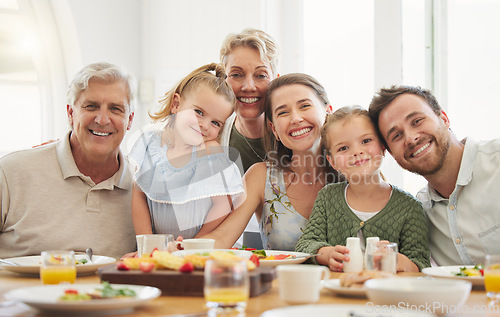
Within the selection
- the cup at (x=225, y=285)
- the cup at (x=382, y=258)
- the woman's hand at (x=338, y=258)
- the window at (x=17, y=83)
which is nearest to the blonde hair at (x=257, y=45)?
the woman's hand at (x=338, y=258)

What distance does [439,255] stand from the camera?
214 centimetres

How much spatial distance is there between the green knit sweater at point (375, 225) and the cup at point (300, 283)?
2.72 ft

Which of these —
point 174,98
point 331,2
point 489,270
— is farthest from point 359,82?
point 489,270

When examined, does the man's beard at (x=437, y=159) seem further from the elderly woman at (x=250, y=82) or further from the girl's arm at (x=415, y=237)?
the elderly woman at (x=250, y=82)

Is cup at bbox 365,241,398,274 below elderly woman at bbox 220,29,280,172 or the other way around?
below

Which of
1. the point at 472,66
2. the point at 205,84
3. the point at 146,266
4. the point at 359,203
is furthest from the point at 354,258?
the point at 472,66

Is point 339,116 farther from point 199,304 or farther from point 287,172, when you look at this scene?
point 199,304

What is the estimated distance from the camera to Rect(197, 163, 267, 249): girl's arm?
2.26 m

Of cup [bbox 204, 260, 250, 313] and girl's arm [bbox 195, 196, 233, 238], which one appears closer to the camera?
cup [bbox 204, 260, 250, 313]

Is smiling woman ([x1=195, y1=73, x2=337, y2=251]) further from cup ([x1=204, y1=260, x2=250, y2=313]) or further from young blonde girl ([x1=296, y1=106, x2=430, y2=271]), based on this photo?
cup ([x1=204, y1=260, x2=250, y2=313])

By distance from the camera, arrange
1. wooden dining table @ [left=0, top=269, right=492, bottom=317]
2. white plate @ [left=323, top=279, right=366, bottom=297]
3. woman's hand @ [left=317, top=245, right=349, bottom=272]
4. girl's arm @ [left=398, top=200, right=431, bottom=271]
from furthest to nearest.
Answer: girl's arm @ [left=398, top=200, right=431, bottom=271], woman's hand @ [left=317, top=245, right=349, bottom=272], white plate @ [left=323, top=279, right=366, bottom=297], wooden dining table @ [left=0, top=269, right=492, bottom=317]

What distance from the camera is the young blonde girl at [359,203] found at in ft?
6.73

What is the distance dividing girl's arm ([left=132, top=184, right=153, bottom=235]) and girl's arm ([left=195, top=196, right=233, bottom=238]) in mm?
214

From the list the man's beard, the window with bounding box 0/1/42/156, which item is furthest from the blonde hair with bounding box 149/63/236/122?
the window with bounding box 0/1/42/156
